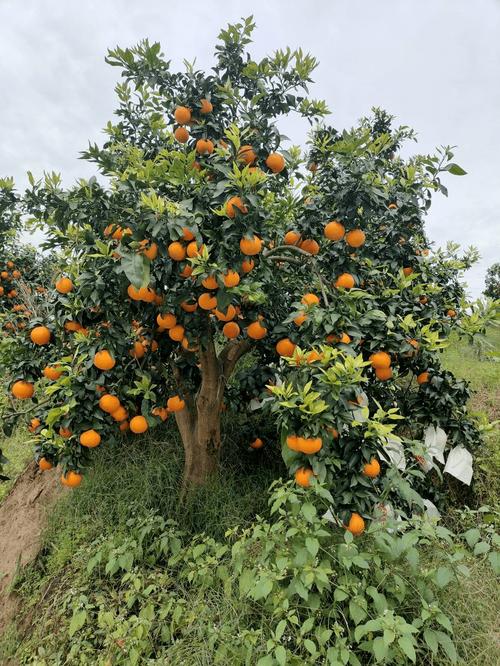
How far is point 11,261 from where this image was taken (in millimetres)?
5914

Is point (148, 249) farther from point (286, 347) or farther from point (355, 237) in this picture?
point (355, 237)

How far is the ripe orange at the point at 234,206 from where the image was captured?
1.61 metres

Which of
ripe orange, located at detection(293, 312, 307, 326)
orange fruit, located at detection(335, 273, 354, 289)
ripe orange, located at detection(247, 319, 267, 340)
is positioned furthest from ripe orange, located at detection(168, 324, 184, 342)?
orange fruit, located at detection(335, 273, 354, 289)

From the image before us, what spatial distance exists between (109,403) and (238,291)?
90 cm

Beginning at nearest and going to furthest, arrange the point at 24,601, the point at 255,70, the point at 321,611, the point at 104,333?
the point at 321,611, the point at 104,333, the point at 255,70, the point at 24,601

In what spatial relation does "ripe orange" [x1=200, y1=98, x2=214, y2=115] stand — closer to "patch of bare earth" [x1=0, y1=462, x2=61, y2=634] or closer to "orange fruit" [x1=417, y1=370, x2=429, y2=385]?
"orange fruit" [x1=417, y1=370, x2=429, y2=385]

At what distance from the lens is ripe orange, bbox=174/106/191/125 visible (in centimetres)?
216

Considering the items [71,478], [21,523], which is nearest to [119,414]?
[71,478]

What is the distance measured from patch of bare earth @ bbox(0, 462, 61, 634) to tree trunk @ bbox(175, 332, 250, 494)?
1.30m

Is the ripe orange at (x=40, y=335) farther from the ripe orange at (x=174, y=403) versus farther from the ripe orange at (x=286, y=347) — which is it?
the ripe orange at (x=286, y=347)

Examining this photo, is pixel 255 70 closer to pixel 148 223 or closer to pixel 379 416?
pixel 148 223

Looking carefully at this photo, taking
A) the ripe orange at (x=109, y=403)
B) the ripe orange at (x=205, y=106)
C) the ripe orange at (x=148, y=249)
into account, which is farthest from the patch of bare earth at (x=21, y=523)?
the ripe orange at (x=205, y=106)

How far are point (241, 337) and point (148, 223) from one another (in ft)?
3.81

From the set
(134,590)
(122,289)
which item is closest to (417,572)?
(134,590)
